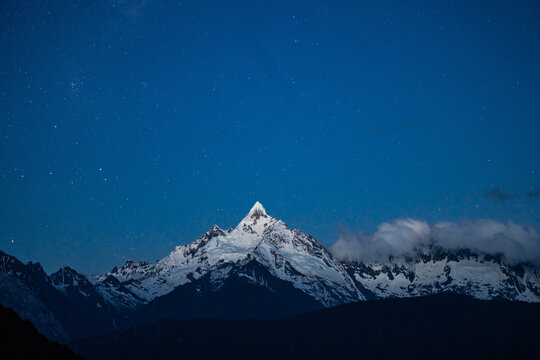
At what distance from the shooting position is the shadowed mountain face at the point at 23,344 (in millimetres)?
85688

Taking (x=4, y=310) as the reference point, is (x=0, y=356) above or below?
below

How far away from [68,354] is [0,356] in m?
11.1

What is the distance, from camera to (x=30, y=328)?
95875 millimetres

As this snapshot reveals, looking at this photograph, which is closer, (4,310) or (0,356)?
(0,356)

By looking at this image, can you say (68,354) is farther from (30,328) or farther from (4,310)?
(4,310)

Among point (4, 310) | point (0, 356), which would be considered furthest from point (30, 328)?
point (0, 356)

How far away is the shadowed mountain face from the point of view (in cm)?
8569

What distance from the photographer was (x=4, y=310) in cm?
9831

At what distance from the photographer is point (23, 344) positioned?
88.5 m

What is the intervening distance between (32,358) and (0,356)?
4628 mm

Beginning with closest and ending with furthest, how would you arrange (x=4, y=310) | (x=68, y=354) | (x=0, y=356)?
(x=0, y=356) < (x=68, y=354) < (x=4, y=310)

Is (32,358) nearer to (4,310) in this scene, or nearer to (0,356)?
(0,356)

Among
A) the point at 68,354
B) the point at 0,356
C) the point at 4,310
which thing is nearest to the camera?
the point at 0,356

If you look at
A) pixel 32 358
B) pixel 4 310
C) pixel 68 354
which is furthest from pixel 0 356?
pixel 4 310
